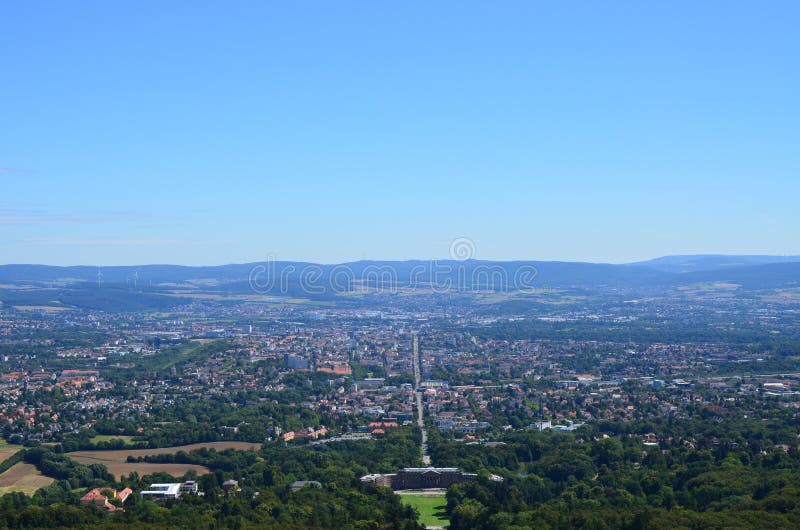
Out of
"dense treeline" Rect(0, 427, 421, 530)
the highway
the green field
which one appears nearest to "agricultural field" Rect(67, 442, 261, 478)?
"dense treeline" Rect(0, 427, 421, 530)

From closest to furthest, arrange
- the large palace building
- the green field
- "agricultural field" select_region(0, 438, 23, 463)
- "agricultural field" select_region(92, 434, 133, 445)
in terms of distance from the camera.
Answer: the green field → the large palace building → "agricultural field" select_region(0, 438, 23, 463) → "agricultural field" select_region(92, 434, 133, 445)

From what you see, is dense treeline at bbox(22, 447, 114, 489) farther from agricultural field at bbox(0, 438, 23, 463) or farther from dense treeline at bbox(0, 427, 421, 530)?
agricultural field at bbox(0, 438, 23, 463)

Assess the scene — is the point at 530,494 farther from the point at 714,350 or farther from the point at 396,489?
the point at 714,350

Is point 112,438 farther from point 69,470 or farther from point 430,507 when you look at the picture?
point 430,507

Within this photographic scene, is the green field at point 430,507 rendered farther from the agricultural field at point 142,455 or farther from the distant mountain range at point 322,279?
the distant mountain range at point 322,279

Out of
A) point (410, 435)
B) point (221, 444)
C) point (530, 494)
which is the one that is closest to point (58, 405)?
point (221, 444)

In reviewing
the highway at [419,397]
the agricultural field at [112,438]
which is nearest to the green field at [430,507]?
the highway at [419,397]
